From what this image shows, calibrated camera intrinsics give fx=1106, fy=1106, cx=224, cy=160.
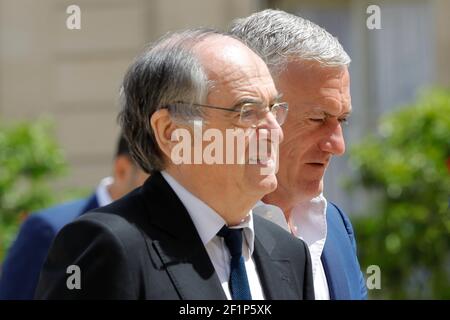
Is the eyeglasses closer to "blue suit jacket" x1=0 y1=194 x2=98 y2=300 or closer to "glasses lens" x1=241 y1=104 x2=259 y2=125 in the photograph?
"glasses lens" x1=241 y1=104 x2=259 y2=125

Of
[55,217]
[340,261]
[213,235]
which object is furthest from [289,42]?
[55,217]

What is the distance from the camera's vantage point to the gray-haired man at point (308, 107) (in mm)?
2980

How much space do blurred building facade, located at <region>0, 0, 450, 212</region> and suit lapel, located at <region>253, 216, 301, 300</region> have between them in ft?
21.6

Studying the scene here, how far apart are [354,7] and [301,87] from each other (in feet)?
21.9

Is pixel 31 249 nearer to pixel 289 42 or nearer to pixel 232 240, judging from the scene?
pixel 289 42

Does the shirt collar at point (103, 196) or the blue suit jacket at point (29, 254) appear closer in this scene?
the blue suit jacket at point (29, 254)

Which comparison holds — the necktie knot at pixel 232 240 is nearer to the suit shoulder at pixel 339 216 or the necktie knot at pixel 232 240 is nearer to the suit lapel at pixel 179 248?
the suit lapel at pixel 179 248

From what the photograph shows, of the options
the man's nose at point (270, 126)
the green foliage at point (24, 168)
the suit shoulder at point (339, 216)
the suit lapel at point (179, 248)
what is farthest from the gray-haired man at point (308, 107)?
the green foliage at point (24, 168)

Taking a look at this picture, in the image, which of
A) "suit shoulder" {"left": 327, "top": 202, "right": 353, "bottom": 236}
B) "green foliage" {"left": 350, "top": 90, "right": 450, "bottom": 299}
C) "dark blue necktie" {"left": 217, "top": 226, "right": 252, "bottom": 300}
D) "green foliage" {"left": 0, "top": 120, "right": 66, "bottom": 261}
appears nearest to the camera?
"dark blue necktie" {"left": 217, "top": 226, "right": 252, "bottom": 300}

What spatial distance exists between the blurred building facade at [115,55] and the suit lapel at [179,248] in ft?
22.0

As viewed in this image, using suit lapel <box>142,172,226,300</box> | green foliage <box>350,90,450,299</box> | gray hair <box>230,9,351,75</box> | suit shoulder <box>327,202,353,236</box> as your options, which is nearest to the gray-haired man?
gray hair <box>230,9,351,75</box>

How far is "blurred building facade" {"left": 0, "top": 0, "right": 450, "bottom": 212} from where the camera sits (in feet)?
30.3

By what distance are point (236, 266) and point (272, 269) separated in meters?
0.14
